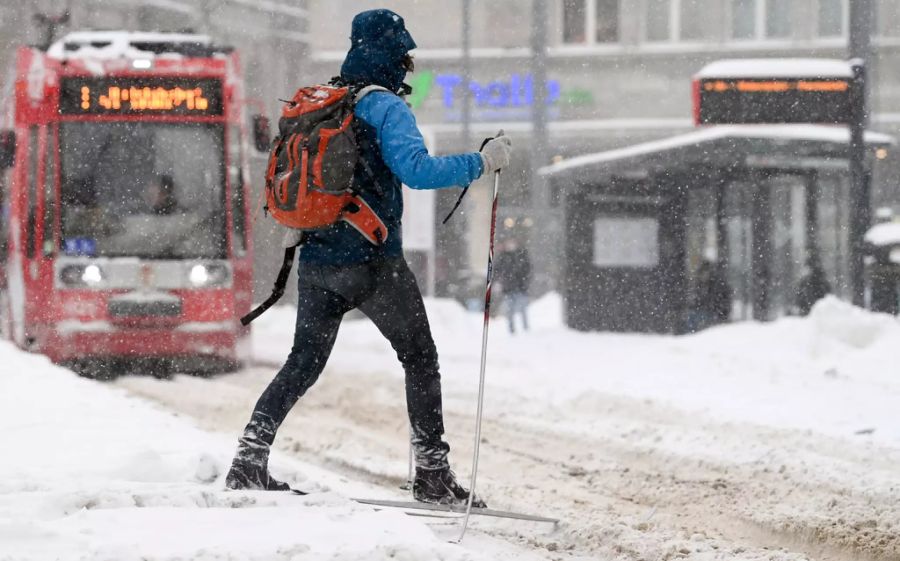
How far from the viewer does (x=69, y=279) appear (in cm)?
1305

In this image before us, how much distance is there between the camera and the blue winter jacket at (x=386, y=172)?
195 inches

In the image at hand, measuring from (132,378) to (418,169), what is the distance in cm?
849

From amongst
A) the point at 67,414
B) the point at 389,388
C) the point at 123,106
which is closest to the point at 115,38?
the point at 123,106

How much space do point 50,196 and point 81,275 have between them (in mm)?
839

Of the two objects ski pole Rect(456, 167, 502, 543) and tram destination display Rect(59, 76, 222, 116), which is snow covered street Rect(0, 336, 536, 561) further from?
tram destination display Rect(59, 76, 222, 116)

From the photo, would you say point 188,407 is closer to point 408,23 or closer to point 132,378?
point 132,378

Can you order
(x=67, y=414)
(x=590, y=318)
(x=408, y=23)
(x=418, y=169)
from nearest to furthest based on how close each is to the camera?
1. (x=418, y=169)
2. (x=67, y=414)
3. (x=590, y=318)
4. (x=408, y=23)

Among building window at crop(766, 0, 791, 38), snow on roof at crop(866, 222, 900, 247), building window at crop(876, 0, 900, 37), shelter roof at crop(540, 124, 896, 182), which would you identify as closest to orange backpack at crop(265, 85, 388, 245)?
snow on roof at crop(866, 222, 900, 247)

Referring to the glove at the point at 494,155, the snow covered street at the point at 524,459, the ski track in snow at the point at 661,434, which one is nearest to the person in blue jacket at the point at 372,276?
the glove at the point at 494,155

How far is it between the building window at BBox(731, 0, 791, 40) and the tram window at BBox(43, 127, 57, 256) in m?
27.5

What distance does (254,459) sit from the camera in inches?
204

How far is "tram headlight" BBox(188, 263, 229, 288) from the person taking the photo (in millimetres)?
13242

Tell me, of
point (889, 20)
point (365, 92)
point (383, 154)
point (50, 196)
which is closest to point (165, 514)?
point (383, 154)

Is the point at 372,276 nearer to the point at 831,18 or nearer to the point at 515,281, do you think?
the point at 515,281
